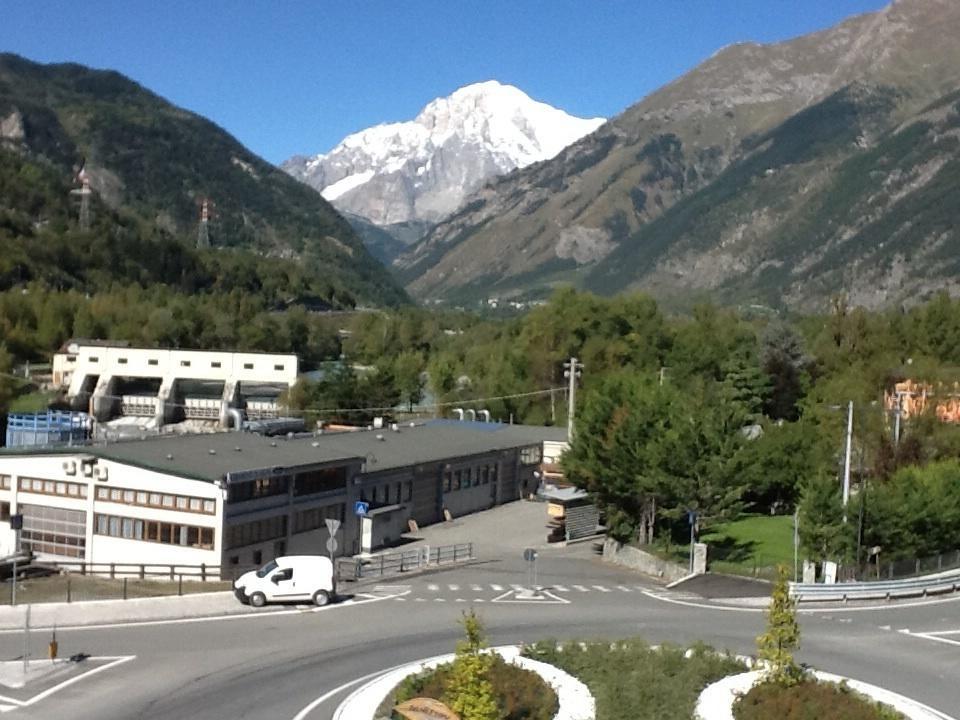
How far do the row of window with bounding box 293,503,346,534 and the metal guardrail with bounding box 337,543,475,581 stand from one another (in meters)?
3.12

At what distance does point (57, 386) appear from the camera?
385ft

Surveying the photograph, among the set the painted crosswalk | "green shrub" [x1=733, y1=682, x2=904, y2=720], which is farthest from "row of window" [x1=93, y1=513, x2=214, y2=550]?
"green shrub" [x1=733, y1=682, x2=904, y2=720]

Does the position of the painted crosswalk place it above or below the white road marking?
below

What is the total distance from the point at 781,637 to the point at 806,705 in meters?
1.42

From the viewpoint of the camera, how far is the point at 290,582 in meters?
35.8

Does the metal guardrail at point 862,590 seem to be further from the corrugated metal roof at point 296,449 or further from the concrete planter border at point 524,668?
the corrugated metal roof at point 296,449

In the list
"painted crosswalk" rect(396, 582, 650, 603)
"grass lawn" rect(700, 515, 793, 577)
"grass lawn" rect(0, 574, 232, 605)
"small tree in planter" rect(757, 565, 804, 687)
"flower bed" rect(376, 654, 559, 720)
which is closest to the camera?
"flower bed" rect(376, 654, 559, 720)

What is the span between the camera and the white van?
35469mm

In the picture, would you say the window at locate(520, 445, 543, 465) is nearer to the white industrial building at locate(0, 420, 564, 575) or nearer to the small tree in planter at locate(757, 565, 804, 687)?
the white industrial building at locate(0, 420, 564, 575)

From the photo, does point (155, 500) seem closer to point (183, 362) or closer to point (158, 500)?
point (158, 500)

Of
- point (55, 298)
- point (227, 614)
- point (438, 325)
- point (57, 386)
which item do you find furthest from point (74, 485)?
point (438, 325)

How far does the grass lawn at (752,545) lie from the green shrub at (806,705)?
2049 cm

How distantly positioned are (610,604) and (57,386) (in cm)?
9180

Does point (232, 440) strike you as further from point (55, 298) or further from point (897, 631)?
point (55, 298)
